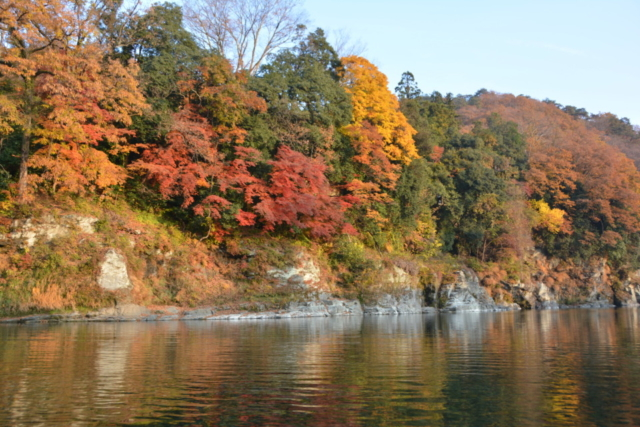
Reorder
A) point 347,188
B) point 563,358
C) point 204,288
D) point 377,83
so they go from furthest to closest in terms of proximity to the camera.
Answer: point 377,83 → point 347,188 → point 204,288 → point 563,358

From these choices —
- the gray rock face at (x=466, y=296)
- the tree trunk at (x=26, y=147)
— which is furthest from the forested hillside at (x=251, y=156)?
the gray rock face at (x=466, y=296)

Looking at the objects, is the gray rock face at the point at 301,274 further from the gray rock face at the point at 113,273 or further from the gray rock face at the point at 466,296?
the gray rock face at the point at 466,296

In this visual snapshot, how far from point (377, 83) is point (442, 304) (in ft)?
48.6

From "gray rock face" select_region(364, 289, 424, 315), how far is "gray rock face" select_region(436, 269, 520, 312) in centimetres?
182

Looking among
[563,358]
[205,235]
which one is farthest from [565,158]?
[563,358]

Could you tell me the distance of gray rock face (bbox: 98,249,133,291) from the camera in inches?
896

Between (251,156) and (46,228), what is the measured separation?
34.2 ft

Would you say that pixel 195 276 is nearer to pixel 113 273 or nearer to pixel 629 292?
pixel 113 273

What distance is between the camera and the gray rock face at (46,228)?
22625 mm

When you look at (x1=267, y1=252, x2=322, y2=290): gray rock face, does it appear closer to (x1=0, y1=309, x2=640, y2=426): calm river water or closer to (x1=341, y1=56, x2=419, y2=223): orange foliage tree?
(x1=341, y1=56, x2=419, y2=223): orange foliage tree

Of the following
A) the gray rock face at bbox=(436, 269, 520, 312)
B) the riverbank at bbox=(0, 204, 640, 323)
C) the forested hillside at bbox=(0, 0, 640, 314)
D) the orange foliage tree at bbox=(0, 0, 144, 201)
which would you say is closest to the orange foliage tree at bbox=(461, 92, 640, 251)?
the forested hillside at bbox=(0, 0, 640, 314)

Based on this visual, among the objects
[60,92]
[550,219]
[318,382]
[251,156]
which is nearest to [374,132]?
[251,156]

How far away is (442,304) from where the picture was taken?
35.3 meters

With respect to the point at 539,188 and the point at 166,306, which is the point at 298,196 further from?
the point at 539,188
